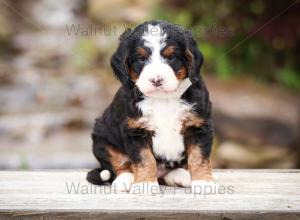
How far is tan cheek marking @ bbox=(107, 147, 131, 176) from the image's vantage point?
16.3ft

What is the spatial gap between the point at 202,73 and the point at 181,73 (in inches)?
324

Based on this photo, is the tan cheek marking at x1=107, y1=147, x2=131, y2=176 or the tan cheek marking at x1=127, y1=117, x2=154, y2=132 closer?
the tan cheek marking at x1=127, y1=117, x2=154, y2=132

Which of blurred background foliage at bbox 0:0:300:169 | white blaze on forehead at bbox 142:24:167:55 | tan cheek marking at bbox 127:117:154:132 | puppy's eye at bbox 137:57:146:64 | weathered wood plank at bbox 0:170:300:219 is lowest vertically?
weathered wood plank at bbox 0:170:300:219

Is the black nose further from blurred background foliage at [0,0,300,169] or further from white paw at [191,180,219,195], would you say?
blurred background foliage at [0,0,300,169]

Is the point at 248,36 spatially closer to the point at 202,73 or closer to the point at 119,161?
the point at 202,73

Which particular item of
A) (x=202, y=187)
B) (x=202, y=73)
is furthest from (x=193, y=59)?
(x=202, y=73)

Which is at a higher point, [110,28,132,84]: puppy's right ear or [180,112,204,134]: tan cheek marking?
[110,28,132,84]: puppy's right ear

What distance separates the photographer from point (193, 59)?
4.38 metres

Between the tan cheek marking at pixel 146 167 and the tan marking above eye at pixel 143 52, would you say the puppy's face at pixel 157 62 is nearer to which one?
the tan marking above eye at pixel 143 52

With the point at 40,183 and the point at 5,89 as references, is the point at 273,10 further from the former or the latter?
the point at 40,183

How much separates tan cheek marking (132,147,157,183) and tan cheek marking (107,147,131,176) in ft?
1.01

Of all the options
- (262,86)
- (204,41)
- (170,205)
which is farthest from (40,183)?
(204,41)

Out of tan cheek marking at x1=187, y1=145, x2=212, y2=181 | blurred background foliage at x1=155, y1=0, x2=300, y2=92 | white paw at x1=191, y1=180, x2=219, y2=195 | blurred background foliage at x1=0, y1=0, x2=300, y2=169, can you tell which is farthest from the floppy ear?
blurred background foliage at x1=155, y1=0, x2=300, y2=92

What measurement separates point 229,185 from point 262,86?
22.6 feet
